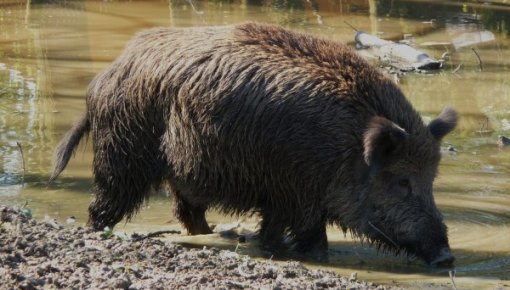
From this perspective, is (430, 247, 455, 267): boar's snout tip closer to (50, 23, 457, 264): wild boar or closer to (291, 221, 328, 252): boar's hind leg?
(50, 23, 457, 264): wild boar

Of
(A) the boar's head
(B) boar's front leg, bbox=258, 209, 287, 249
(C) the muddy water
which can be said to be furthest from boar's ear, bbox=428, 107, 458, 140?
(B) boar's front leg, bbox=258, 209, 287, 249

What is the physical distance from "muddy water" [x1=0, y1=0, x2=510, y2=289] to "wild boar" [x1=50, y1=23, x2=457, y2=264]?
1.16 ft

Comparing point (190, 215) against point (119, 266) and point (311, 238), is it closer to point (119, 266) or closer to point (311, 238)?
point (311, 238)

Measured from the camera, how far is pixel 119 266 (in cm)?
644

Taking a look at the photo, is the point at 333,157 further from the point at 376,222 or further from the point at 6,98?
the point at 6,98

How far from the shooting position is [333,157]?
820cm

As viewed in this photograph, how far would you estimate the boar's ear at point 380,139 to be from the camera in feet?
26.0

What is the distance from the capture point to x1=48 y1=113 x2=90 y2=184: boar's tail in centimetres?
909

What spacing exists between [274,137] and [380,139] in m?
0.84

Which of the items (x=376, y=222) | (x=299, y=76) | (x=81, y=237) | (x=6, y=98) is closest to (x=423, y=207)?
(x=376, y=222)

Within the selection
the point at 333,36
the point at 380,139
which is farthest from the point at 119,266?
the point at 333,36

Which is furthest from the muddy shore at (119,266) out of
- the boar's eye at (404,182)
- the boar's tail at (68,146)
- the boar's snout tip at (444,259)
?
the boar's tail at (68,146)

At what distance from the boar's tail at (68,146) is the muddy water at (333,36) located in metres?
0.45

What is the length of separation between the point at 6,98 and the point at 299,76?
20.8 ft
